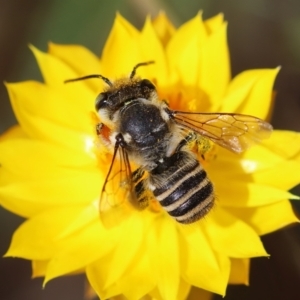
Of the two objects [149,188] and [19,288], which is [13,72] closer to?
[19,288]

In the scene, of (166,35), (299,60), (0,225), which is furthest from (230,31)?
(0,225)

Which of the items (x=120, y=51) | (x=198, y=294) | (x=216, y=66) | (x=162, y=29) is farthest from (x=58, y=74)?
(x=198, y=294)

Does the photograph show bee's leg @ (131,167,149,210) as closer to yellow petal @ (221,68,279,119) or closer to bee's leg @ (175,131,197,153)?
bee's leg @ (175,131,197,153)

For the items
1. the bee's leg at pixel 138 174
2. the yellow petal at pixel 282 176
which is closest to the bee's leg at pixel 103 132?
the bee's leg at pixel 138 174

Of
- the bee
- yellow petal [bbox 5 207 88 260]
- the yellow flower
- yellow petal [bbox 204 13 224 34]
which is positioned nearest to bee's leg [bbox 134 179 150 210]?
the bee

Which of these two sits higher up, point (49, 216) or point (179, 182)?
point (179, 182)

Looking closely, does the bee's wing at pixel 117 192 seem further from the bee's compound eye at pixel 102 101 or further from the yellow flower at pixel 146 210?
the yellow flower at pixel 146 210
